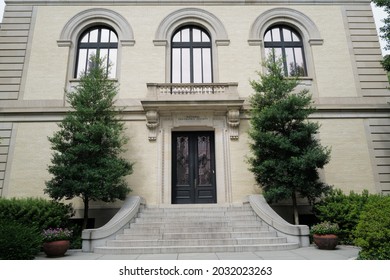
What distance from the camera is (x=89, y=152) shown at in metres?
11.6

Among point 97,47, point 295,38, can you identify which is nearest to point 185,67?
point 97,47

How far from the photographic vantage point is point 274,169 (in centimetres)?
1157

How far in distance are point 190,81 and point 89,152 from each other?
720 cm

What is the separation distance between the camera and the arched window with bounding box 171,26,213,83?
52.1 feet

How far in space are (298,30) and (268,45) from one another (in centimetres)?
217

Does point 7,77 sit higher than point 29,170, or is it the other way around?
point 7,77

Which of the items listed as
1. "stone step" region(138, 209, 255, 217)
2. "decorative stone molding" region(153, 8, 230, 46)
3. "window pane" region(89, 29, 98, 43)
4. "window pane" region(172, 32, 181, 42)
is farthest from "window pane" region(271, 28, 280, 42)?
"window pane" region(89, 29, 98, 43)

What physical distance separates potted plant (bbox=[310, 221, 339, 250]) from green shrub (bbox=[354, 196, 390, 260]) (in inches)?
92.5

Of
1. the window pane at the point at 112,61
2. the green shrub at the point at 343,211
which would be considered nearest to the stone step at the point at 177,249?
the green shrub at the point at 343,211

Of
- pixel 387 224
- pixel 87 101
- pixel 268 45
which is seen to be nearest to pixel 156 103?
pixel 87 101

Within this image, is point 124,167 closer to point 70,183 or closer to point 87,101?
point 70,183

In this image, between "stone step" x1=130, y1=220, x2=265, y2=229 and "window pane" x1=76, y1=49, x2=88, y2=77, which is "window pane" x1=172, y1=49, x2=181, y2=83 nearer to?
"window pane" x1=76, y1=49, x2=88, y2=77

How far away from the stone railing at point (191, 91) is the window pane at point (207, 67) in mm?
1263

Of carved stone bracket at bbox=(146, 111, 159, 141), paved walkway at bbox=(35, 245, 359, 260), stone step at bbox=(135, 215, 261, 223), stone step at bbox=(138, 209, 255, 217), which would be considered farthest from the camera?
carved stone bracket at bbox=(146, 111, 159, 141)
